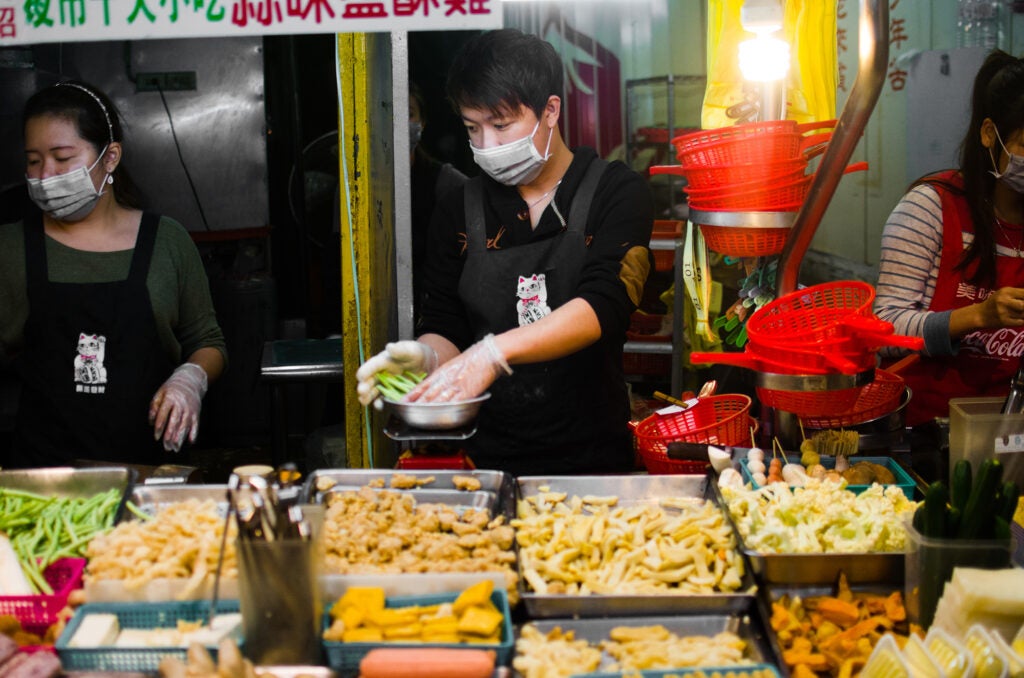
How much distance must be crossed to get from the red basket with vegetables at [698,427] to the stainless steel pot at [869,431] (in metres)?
0.14

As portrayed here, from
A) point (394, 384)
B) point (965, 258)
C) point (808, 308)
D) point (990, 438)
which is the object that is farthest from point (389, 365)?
point (965, 258)

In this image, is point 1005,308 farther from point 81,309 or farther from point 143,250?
point 81,309

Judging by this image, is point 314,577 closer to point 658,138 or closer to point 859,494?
point 859,494

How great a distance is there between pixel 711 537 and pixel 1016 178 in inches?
71.5

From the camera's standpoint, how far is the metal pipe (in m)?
2.43

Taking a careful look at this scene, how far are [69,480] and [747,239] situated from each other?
2.06 m

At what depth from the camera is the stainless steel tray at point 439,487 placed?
9.06ft

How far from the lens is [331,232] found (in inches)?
293

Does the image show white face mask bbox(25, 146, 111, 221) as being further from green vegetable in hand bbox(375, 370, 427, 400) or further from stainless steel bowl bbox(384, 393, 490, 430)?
stainless steel bowl bbox(384, 393, 490, 430)

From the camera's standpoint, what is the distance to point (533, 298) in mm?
3289

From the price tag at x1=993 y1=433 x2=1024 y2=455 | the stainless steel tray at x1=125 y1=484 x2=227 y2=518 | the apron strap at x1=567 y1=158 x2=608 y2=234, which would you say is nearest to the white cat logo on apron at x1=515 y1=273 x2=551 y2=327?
the apron strap at x1=567 y1=158 x2=608 y2=234

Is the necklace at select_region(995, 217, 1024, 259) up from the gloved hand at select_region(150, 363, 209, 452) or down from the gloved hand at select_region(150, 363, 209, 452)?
up

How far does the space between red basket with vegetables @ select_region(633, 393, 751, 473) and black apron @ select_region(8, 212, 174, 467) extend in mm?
1814

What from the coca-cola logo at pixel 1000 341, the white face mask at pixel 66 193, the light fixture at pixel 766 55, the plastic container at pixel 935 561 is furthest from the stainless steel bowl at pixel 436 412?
the coca-cola logo at pixel 1000 341
